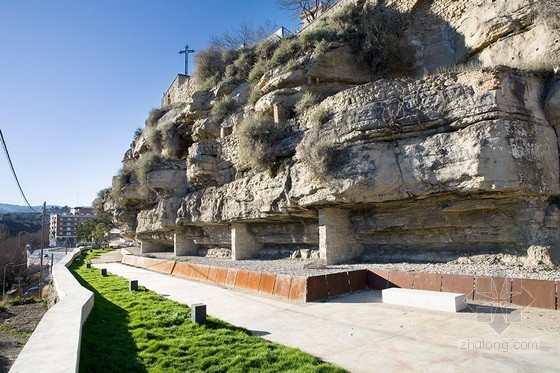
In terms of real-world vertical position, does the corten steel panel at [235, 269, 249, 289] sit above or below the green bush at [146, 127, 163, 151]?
below

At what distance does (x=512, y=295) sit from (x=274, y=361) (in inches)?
184

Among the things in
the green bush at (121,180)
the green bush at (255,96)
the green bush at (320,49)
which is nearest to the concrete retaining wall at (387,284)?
the green bush at (255,96)

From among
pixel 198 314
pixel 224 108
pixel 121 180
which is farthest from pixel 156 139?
pixel 198 314

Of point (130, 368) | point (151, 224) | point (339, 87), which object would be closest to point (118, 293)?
point (130, 368)

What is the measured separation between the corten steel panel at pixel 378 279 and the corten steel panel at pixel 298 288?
6.64 ft

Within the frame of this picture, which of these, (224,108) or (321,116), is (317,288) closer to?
(321,116)

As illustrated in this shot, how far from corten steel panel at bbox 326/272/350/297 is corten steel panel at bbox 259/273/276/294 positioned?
138 centimetres

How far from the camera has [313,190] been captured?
482 inches

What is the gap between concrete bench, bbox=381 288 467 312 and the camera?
646 centimetres

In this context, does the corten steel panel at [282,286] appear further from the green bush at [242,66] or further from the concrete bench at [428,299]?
the green bush at [242,66]

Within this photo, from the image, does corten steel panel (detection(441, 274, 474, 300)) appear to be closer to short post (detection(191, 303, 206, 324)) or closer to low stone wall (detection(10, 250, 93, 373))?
short post (detection(191, 303, 206, 324))

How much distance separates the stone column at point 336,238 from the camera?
12.2 meters

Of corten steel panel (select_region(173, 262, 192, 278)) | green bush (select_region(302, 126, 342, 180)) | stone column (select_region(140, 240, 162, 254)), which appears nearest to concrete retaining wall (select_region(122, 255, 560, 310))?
corten steel panel (select_region(173, 262, 192, 278))

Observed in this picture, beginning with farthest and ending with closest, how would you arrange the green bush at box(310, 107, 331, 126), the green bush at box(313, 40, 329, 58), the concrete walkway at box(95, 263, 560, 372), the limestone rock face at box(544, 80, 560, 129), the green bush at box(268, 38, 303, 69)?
the green bush at box(268, 38, 303, 69) → the green bush at box(313, 40, 329, 58) → the green bush at box(310, 107, 331, 126) → the limestone rock face at box(544, 80, 560, 129) → the concrete walkway at box(95, 263, 560, 372)
